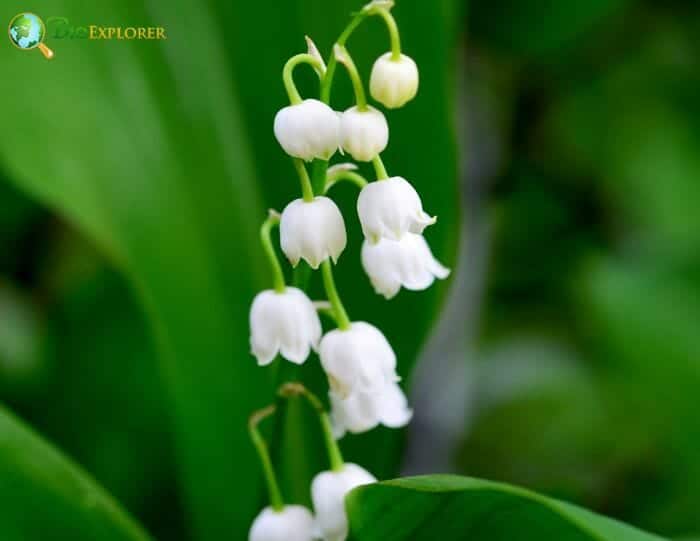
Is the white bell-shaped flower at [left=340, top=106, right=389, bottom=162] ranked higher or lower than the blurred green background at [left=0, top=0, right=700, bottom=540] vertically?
lower

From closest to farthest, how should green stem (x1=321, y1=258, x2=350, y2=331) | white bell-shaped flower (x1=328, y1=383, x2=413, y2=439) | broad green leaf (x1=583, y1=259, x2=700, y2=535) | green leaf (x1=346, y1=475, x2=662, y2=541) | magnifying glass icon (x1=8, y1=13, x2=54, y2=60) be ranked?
green leaf (x1=346, y1=475, x2=662, y2=541) → green stem (x1=321, y1=258, x2=350, y2=331) → white bell-shaped flower (x1=328, y1=383, x2=413, y2=439) → magnifying glass icon (x1=8, y1=13, x2=54, y2=60) → broad green leaf (x1=583, y1=259, x2=700, y2=535)

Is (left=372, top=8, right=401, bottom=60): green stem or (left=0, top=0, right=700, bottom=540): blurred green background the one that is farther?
(left=0, top=0, right=700, bottom=540): blurred green background

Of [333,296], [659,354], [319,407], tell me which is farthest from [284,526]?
[659,354]

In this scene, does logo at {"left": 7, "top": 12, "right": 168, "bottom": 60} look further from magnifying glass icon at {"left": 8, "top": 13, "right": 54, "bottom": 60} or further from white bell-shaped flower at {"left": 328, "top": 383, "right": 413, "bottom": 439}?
white bell-shaped flower at {"left": 328, "top": 383, "right": 413, "bottom": 439}

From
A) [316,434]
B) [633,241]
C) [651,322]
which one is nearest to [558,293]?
[633,241]

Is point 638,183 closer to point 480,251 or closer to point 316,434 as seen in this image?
point 480,251

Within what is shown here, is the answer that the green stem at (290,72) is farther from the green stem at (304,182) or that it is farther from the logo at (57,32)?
the logo at (57,32)

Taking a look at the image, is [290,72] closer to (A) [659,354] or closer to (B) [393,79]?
(B) [393,79]

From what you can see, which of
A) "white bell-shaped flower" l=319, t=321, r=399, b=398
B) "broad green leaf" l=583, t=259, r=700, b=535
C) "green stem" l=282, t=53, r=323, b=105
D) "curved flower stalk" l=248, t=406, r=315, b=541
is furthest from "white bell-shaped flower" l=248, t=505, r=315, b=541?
"broad green leaf" l=583, t=259, r=700, b=535
